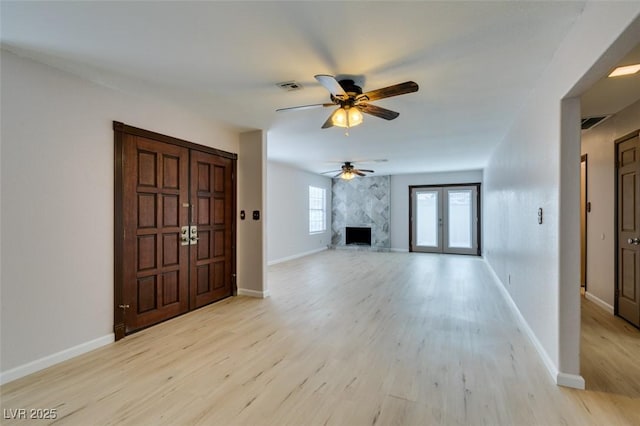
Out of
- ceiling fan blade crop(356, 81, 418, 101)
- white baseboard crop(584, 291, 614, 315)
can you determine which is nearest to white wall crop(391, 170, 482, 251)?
white baseboard crop(584, 291, 614, 315)

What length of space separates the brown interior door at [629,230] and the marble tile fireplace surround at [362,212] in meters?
6.31

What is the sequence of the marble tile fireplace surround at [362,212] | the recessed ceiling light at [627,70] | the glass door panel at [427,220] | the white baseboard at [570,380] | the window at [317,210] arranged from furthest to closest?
1. the marble tile fireplace surround at [362,212]
2. the window at [317,210]
3. the glass door panel at [427,220]
4. the recessed ceiling light at [627,70]
5. the white baseboard at [570,380]

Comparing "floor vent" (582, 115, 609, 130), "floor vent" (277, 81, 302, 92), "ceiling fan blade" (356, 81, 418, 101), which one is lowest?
"ceiling fan blade" (356, 81, 418, 101)

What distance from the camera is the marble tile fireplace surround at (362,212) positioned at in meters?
9.67

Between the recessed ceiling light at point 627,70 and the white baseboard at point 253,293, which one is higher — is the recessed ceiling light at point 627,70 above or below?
above

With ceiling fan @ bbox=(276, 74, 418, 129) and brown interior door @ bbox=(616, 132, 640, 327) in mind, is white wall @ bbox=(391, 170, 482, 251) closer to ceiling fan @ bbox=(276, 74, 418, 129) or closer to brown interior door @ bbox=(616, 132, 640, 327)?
brown interior door @ bbox=(616, 132, 640, 327)

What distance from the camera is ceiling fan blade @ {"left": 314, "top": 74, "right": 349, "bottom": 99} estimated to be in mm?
2201

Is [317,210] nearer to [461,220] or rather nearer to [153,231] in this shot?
[461,220]

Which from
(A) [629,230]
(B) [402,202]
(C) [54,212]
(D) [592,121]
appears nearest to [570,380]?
(A) [629,230]

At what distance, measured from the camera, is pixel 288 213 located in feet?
26.4

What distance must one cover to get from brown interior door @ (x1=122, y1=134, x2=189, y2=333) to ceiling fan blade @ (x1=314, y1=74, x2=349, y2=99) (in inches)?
87.2

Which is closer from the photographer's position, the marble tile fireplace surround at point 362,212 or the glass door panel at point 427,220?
the glass door panel at point 427,220

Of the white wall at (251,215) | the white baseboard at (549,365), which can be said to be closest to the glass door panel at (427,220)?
the white baseboard at (549,365)

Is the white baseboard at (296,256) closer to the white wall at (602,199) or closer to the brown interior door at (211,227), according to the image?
the brown interior door at (211,227)
